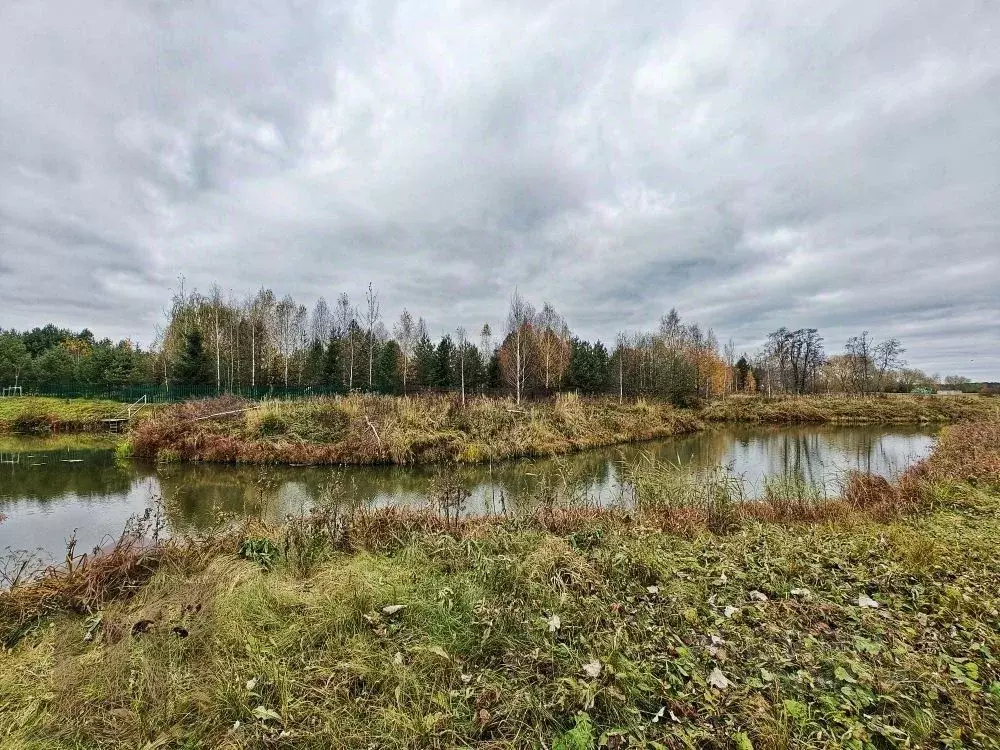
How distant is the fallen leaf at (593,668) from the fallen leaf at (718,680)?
2.22 feet

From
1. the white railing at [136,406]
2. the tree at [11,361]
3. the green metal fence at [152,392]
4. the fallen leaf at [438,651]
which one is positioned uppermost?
the tree at [11,361]

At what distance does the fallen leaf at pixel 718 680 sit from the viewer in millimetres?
2684

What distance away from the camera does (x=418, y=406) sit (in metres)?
19.4

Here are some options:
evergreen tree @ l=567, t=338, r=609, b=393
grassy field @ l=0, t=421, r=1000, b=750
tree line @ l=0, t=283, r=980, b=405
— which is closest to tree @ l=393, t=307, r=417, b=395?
tree line @ l=0, t=283, r=980, b=405

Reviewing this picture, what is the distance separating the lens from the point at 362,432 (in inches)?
695

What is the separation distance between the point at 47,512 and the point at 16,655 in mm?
8886

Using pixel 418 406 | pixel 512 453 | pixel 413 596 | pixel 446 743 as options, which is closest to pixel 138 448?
pixel 418 406

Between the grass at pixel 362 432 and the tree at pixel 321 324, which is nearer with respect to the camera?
the grass at pixel 362 432

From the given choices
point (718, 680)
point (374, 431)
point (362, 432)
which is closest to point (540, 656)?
point (718, 680)

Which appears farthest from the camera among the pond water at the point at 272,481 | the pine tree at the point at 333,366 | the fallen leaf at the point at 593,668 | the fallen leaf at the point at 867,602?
the pine tree at the point at 333,366

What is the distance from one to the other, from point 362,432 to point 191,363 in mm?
23883

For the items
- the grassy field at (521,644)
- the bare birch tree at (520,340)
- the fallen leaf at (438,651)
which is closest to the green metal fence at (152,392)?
the bare birch tree at (520,340)

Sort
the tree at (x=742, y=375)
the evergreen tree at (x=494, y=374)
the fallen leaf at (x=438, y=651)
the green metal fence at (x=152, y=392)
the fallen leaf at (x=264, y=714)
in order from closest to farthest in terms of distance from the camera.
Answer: the fallen leaf at (x=264, y=714) < the fallen leaf at (x=438, y=651) < the green metal fence at (x=152, y=392) < the evergreen tree at (x=494, y=374) < the tree at (x=742, y=375)

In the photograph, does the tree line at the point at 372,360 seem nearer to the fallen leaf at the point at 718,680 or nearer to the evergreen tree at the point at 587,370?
the evergreen tree at the point at 587,370
